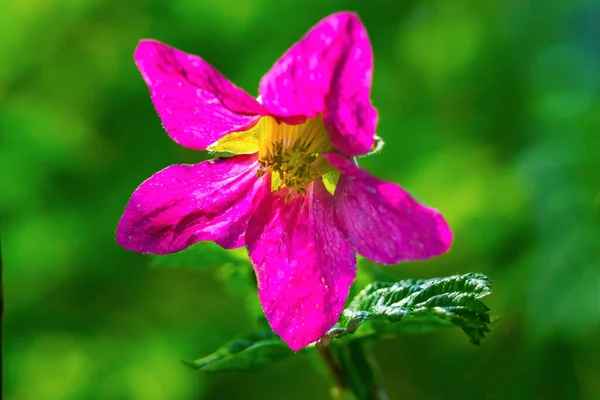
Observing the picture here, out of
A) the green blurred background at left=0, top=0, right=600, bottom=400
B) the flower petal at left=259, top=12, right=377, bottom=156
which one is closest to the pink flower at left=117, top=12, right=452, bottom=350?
the flower petal at left=259, top=12, right=377, bottom=156

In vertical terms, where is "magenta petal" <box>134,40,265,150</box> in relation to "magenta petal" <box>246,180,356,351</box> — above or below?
above

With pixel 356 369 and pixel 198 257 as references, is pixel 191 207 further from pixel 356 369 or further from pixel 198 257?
pixel 356 369

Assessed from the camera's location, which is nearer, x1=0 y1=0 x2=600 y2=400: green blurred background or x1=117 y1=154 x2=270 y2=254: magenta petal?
x1=117 y1=154 x2=270 y2=254: magenta petal

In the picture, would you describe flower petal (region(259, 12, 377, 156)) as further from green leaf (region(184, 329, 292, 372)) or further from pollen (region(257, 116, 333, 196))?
green leaf (region(184, 329, 292, 372))

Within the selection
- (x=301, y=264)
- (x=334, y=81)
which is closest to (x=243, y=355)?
(x=301, y=264)

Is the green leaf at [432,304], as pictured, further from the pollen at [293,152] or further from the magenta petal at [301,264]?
the pollen at [293,152]

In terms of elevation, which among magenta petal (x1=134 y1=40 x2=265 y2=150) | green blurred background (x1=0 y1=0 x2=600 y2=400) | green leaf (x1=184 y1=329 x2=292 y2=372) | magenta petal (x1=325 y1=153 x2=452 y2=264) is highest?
magenta petal (x1=134 y1=40 x2=265 y2=150)

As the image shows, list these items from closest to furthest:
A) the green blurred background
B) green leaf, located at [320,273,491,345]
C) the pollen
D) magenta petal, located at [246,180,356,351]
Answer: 1. green leaf, located at [320,273,491,345]
2. magenta petal, located at [246,180,356,351]
3. the pollen
4. the green blurred background
